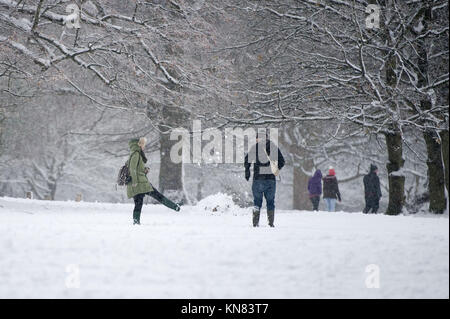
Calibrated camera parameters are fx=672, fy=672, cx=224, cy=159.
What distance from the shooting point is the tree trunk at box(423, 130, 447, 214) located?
14636mm

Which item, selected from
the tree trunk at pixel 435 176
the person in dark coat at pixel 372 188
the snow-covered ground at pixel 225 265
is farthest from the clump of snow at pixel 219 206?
the snow-covered ground at pixel 225 265

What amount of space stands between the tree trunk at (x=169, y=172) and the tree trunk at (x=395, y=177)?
269 inches

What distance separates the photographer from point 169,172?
71.1 feet

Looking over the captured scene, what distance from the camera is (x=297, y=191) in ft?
97.0

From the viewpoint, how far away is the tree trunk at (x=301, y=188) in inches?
1141

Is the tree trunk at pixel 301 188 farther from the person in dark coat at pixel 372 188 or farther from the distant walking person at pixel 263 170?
the distant walking person at pixel 263 170

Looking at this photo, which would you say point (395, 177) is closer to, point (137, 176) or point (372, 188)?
point (372, 188)

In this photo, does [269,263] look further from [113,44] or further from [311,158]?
[311,158]

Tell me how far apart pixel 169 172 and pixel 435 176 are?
9.28 m

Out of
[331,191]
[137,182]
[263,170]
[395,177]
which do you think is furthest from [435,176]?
[331,191]

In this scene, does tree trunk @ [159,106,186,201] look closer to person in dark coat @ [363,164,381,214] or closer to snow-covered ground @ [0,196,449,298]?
person in dark coat @ [363,164,381,214]

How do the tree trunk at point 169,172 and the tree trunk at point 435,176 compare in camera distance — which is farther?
the tree trunk at point 169,172

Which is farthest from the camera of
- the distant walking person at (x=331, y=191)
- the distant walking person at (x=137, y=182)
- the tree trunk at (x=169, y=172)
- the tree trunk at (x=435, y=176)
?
the distant walking person at (x=331, y=191)

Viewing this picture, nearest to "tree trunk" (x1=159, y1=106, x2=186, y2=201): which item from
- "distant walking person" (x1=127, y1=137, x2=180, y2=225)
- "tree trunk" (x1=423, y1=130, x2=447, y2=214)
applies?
"distant walking person" (x1=127, y1=137, x2=180, y2=225)
